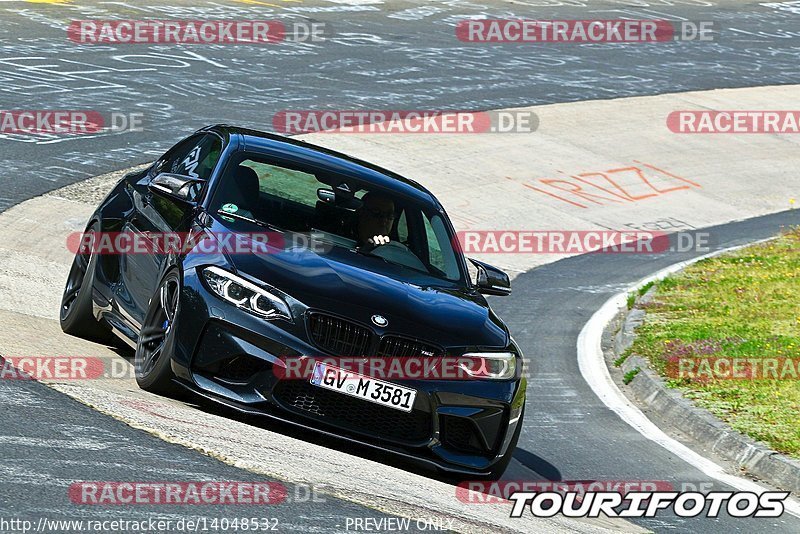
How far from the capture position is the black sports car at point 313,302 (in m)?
6.71

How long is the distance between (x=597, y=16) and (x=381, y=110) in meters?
14.6

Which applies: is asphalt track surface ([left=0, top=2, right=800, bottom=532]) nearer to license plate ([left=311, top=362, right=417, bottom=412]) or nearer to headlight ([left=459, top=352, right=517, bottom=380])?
license plate ([left=311, top=362, right=417, bottom=412])

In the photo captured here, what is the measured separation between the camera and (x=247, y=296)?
6.80 meters

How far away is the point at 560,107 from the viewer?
24344 mm

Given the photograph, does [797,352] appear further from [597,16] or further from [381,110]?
[597,16]

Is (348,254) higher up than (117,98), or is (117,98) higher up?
(348,254)

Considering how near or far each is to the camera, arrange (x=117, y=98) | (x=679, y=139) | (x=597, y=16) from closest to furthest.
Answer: (x=117, y=98) → (x=679, y=139) → (x=597, y=16)

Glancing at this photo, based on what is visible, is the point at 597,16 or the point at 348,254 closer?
the point at 348,254

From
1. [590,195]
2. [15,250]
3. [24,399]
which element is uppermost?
[24,399]

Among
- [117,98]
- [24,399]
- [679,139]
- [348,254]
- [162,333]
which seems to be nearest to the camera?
[24,399]

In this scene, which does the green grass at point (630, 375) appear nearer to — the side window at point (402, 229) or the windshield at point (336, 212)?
the windshield at point (336, 212)

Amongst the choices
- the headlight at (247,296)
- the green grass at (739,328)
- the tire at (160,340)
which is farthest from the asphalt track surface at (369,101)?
the headlight at (247,296)

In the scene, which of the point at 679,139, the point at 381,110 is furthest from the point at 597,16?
the point at 381,110

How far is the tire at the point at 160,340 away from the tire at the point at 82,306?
129 cm
